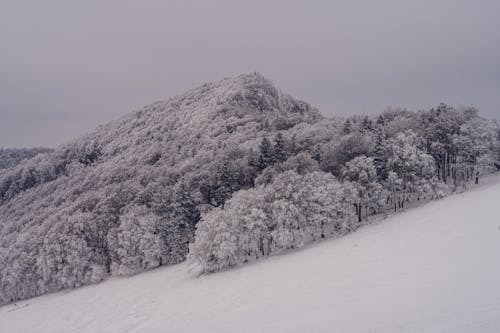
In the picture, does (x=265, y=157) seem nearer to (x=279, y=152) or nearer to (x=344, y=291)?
(x=279, y=152)

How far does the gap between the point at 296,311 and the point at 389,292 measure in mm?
5711

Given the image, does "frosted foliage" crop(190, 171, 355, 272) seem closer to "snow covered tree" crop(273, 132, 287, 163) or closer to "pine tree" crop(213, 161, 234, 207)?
"pine tree" crop(213, 161, 234, 207)

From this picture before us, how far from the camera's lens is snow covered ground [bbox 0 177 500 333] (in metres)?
18.8

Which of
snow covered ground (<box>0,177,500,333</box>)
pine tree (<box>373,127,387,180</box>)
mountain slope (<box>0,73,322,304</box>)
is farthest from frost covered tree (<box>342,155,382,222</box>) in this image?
mountain slope (<box>0,73,322,304</box>)

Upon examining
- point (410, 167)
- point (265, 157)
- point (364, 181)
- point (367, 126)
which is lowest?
point (364, 181)

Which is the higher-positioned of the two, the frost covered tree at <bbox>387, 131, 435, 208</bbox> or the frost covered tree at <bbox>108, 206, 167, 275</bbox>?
the frost covered tree at <bbox>387, 131, 435, 208</bbox>

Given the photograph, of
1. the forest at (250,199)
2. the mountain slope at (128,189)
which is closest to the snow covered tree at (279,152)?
the forest at (250,199)

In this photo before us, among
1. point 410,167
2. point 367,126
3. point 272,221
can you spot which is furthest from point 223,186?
point 367,126

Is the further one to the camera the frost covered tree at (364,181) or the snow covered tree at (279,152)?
the snow covered tree at (279,152)

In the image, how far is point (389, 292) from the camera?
2250cm

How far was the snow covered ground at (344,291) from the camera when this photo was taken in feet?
61.6

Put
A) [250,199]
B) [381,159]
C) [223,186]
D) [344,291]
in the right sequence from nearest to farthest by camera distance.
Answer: [344,291], [250,199], [381,159], [223,186]

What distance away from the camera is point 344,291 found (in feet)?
82.8

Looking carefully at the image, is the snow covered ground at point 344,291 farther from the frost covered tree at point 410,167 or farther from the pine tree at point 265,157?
the pine tree at point 265,157
